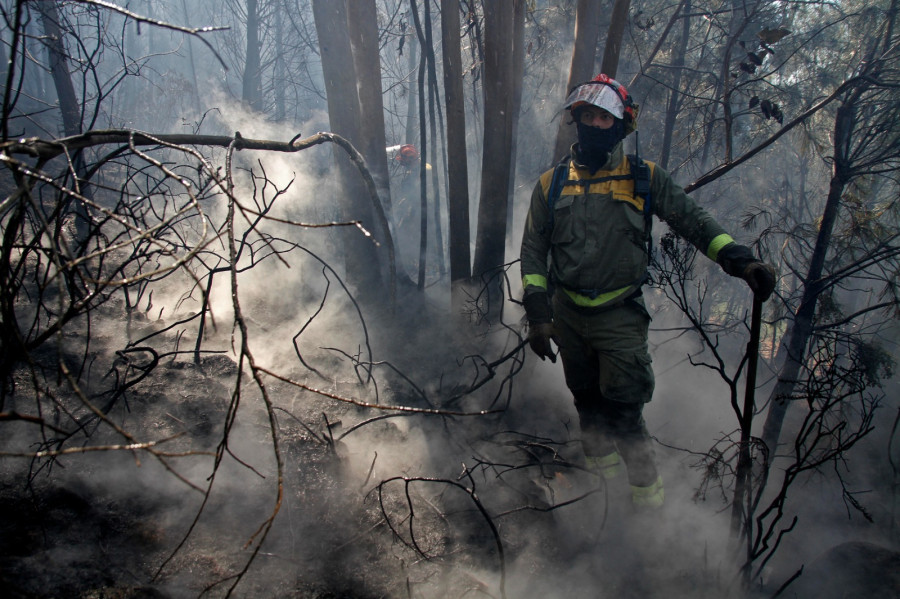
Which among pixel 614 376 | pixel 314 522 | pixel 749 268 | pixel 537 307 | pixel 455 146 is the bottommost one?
pixel 314 522

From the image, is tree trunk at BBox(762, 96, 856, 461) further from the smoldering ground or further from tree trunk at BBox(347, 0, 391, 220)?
tree trunk at BBox(347, 0, 391, 220)

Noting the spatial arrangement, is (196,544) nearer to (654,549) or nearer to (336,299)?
(654,549)

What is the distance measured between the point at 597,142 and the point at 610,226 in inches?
21.2

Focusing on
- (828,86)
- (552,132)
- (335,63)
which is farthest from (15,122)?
(828,86)

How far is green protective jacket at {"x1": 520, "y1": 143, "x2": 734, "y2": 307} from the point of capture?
9.89 ft

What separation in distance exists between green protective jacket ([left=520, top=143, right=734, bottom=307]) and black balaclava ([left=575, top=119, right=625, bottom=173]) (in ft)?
0.14

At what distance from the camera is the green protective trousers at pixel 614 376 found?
3.05 metres

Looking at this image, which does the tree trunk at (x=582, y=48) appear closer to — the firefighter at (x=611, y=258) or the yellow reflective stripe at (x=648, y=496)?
the firefighter at (x=611, y=258)

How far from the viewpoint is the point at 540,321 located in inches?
130

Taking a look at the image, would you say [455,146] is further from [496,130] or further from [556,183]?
[556,183]

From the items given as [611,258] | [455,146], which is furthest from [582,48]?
[611,258]

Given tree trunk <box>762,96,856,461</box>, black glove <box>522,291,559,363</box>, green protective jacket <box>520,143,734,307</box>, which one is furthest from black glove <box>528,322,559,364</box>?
tree trunk <box>762,96,856,461</box>

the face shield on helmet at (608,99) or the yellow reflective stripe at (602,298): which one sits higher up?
the face shield on helmet at (608,99)

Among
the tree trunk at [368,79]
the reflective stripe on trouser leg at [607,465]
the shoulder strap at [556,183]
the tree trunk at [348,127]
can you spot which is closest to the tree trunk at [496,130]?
the shoulder strap at [556,183]
